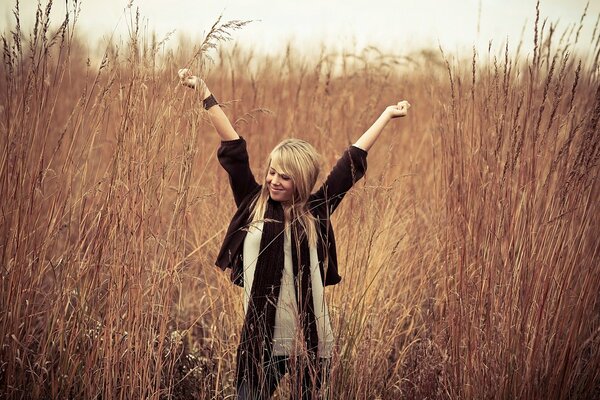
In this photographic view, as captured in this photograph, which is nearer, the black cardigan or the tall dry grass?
the tall dry grass

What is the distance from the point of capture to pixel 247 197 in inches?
88.1

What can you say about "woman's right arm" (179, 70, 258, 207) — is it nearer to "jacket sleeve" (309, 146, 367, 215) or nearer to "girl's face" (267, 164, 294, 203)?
"girl's face" (267, 164, 294, 203)

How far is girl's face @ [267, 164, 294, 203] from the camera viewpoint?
214 cm

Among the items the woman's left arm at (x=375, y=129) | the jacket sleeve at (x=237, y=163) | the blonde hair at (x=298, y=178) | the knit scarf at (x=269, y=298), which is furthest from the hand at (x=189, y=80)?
the woman's left arm at (x=375, y=129)

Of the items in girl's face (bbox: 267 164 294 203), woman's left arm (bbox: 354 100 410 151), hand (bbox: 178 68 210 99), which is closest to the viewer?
hand (bbox: 178 68 210 99)

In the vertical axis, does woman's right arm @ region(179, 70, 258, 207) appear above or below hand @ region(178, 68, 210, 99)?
below

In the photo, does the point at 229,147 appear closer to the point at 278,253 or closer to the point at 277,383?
the point at 278,253

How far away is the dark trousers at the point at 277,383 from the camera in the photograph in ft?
6.84

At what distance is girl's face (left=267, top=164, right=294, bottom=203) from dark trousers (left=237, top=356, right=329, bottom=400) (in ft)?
1.72

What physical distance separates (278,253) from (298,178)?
25 cm

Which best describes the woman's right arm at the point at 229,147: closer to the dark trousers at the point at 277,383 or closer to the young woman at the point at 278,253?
the young woman at the point at 278,253

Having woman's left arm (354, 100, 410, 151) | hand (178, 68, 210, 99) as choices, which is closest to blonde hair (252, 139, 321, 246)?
woman's left arm (354, 100, 410, 151)

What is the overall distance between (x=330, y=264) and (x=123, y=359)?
29.4 inches

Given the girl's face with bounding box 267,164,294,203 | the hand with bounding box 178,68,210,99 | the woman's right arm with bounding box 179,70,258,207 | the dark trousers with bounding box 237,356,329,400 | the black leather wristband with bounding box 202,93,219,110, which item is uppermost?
the hand with bounding box 178,68,210,99
